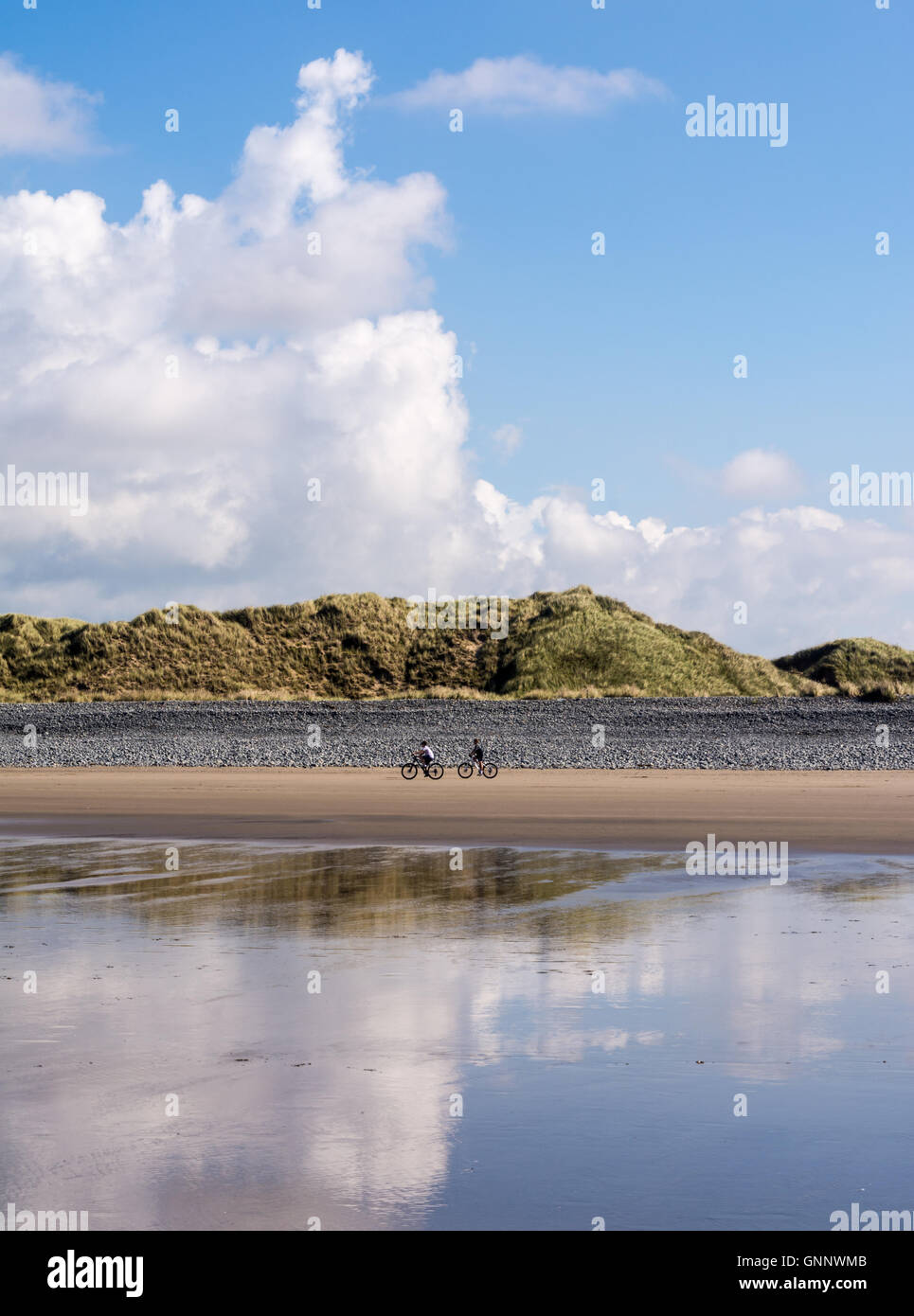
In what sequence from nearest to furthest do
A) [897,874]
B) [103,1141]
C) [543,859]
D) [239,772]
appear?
[103,1141], [897,874], [543,859], [239,772]

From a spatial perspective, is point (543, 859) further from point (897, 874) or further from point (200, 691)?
point (200, 691)

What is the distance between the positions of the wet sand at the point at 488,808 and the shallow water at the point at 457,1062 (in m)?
10.3

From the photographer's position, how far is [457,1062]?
9.17 metres

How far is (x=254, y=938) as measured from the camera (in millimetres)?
14328

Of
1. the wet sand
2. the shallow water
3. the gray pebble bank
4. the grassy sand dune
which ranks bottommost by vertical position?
the wet sand

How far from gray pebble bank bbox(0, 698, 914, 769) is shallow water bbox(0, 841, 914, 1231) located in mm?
41064

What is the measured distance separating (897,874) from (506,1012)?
11.5 metres

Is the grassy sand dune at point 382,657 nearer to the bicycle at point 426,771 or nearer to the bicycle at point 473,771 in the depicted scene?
the bicycle at point 473,771

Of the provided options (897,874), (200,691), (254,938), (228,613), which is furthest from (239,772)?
(228,613)

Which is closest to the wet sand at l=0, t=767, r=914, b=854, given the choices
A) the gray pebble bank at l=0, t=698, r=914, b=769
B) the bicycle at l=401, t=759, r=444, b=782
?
the bicycle at l=401, t=759, r=444, b=782

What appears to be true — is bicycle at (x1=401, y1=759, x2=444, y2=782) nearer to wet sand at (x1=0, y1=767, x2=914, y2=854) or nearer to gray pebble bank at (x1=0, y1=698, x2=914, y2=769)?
wet sand at (x1=0, y1=767, x2=914, y2=854)

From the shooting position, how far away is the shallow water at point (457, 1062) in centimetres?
673

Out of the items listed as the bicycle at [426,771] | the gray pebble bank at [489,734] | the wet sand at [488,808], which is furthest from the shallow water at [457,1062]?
the gray pebble bank at [489,734]

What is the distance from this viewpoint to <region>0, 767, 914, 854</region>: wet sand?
27.7m
